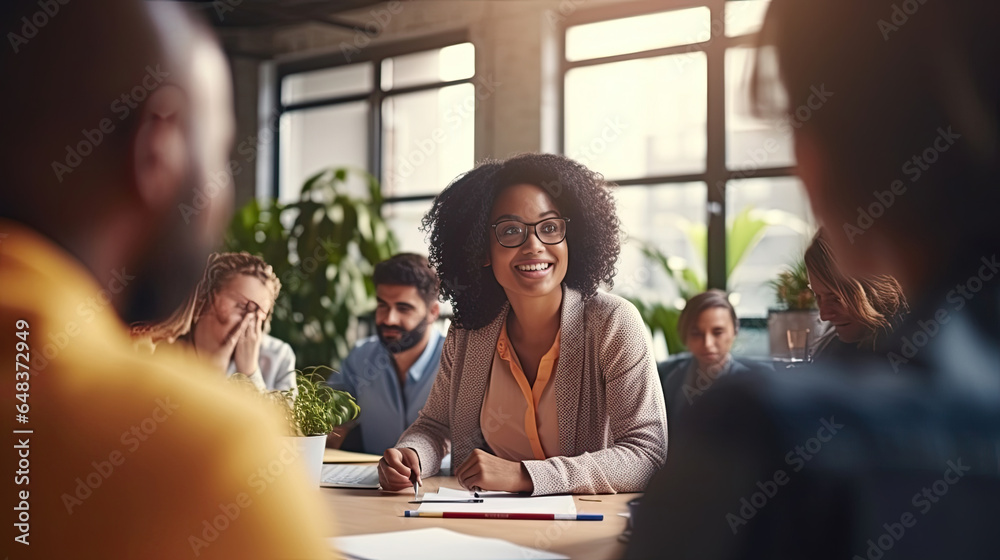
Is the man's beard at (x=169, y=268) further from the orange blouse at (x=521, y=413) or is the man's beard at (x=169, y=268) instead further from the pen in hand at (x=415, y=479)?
the orange blouse at (x=521, y=413)

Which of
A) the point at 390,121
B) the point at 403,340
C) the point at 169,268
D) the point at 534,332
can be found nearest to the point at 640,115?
the point at 390,121

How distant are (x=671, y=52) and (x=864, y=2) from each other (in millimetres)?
4801

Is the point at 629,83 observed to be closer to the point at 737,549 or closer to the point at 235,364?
the point at 235,364

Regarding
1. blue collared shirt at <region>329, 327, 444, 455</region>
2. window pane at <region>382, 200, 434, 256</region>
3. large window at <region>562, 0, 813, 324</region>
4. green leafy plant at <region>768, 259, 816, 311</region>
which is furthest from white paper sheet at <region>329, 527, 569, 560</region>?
window pane at <region>382, 200, 434, 256</region>

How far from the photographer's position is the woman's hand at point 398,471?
66.9 inches

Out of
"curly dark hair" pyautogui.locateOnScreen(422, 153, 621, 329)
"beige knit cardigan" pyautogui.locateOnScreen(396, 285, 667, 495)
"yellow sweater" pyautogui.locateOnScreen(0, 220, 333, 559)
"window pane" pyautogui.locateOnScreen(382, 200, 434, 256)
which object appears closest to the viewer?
"yellow sweater" pyautogui.locateOnScreen(0, 220, 333, 559)

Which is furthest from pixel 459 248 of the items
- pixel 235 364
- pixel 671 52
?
pixel 671 52

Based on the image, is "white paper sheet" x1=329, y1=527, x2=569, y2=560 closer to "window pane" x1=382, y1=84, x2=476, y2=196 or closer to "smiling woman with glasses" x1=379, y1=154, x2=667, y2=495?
"smiling woman with glasses" x1=379, y1=154, x2=667, y2=495

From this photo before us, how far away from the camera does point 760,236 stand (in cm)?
487

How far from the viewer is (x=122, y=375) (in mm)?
409

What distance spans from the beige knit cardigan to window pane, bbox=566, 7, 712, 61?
333 cm

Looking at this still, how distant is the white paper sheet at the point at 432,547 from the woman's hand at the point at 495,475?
1.13 feet

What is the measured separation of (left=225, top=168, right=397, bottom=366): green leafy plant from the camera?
5316 mm

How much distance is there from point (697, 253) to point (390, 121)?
261cm
